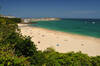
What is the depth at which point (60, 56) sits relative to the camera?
4.31 metres

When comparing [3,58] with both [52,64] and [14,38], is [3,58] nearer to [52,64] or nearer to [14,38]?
A: [52,64]

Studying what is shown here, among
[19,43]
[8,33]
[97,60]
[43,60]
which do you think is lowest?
[97,60]

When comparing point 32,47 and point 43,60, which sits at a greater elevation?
point 32,47

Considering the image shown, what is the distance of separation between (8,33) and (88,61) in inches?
176

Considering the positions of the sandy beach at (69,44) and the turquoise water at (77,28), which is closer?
the sandy beach at (69,44)

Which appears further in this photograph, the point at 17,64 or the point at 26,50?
the point at 26,50

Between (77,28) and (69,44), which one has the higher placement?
(69,44)

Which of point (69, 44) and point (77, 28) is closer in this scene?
point (69, 44)

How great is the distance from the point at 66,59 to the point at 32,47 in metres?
1.72

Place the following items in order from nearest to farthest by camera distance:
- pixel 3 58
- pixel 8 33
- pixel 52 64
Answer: pixel 3 58 → pixel 52 64 → pixel 8 33

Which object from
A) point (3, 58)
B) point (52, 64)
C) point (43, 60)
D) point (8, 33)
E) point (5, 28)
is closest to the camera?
point (3, 58)

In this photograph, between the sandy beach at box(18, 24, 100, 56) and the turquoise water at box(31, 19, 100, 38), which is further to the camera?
the turquoise water at box(31, 19, 100, 38)

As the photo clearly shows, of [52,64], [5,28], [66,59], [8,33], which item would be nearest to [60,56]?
[66,59]

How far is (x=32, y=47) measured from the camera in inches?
169
